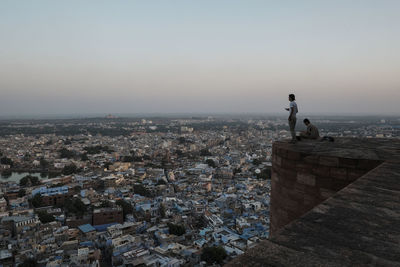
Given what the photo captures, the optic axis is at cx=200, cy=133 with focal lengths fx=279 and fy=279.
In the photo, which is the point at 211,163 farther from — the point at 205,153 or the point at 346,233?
the point at 346,233

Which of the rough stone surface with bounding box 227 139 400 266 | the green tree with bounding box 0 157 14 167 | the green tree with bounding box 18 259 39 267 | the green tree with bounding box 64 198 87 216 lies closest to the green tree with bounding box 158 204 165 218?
the green tree with bounding box 64 198 87 216

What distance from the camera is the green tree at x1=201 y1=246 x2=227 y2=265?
42.4 feet

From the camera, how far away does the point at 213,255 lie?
1305cm

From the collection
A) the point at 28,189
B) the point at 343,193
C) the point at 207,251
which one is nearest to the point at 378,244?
the point at 343,193

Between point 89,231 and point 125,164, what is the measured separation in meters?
21.5

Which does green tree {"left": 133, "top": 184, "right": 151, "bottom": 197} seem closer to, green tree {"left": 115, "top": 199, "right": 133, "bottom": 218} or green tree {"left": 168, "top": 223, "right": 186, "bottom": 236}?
green tree {"left": 115, "top": 199, "right": 133, "bottom": 218}

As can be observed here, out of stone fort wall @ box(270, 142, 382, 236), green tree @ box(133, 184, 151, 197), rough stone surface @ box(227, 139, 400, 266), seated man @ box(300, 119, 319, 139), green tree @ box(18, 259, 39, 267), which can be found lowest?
green tree @ box(133, 184, 151, 197)

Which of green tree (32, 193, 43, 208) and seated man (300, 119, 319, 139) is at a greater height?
seated man (300, 119, 319, 139)

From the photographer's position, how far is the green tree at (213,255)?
1294cm

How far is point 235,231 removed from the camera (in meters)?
16.9

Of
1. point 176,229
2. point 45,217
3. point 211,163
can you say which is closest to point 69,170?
point 45,217

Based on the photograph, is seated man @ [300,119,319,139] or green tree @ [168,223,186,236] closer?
seated man @ [300,119,319,139]

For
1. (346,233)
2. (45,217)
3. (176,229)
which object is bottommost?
(176,229)

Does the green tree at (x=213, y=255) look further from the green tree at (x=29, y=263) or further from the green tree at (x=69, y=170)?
the green tree at (x=69, y=170)
